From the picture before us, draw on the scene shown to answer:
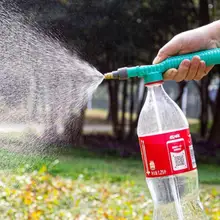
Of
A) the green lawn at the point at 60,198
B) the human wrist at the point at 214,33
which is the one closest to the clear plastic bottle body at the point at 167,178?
the human wrist at the point at 214,33

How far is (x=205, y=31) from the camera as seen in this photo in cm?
261

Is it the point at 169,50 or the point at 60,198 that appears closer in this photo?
the point at 169,50

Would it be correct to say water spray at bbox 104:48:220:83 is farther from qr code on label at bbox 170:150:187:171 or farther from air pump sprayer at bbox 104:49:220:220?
qr code on label at bbox 170:150:187:171

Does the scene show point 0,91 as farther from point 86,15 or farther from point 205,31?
point 86,15

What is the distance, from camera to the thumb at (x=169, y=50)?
246 centimetres

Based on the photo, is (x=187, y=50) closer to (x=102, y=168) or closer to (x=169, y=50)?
(x=169, y=50)

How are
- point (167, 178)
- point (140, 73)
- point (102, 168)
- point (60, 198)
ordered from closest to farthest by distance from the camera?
point (140, 73), point (167, 178), point (60, 198), point (102, 168)

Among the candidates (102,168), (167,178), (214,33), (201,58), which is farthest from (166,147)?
(102,168)

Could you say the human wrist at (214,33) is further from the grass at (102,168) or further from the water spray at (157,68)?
the grass at (102,168)

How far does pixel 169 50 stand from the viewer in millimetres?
2486

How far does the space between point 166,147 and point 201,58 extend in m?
0.52

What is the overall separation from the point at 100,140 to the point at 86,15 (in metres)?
5.39

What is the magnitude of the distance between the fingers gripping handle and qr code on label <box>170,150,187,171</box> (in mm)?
410

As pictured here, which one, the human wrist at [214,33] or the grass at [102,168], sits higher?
the human wrist at [214,33]
